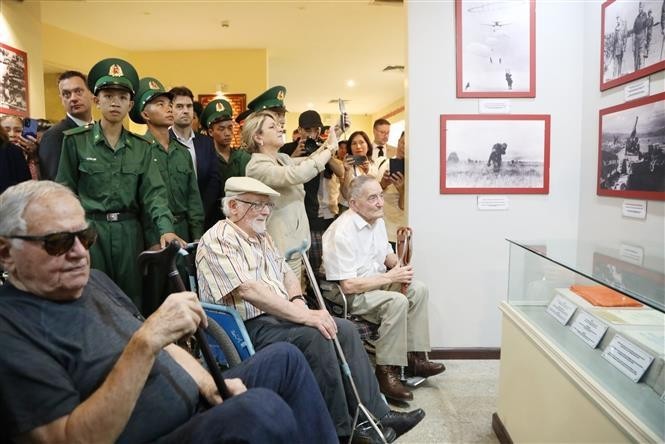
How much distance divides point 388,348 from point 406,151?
1231 millimetres

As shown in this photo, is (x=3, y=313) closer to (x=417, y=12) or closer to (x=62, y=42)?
(x=417, y=12)

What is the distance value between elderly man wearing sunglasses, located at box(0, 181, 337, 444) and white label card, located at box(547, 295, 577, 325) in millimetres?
1055

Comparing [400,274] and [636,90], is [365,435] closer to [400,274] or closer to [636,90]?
[400,274]

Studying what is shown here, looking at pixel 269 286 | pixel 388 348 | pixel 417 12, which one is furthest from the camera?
pixel 417 12

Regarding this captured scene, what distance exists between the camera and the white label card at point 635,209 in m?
2.43

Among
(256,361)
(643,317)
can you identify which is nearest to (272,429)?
(256,361)

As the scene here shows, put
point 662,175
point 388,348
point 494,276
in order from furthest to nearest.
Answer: point 494,276 → point 388,348 → point 662,175

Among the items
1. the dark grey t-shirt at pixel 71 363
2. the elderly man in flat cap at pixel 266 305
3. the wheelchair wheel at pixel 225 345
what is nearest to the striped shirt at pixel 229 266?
the elderly man in flat cap at pixel 266 305

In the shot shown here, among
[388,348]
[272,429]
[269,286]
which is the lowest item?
[388,348]

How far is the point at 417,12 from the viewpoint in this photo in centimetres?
302

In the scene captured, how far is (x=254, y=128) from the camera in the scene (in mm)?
2773

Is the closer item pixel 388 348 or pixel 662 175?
pixel 662 175

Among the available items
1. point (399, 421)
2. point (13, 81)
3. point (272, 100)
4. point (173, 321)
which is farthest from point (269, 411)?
point (13, 81)

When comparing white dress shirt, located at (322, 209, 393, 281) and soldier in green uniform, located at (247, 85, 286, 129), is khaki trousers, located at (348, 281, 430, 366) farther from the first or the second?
soldier in green uniform, located at (247, 85, 286, 129)
